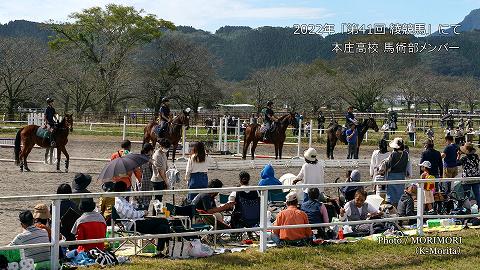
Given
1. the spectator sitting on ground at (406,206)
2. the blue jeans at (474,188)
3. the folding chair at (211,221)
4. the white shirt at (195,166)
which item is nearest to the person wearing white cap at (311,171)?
the spectator sitting on ground at (406,206)

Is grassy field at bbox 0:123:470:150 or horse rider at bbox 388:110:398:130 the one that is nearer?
grassy field at bbox 0:123:470:150

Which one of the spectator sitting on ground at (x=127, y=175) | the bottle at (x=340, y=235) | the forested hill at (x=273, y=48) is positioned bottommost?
the bottle at (x=340, y=235)

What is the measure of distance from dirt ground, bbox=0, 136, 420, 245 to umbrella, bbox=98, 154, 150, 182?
157 cm

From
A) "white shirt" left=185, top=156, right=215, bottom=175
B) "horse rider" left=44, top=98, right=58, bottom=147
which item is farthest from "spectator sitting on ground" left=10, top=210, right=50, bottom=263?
"horse rider" left=44, top=98, right=58, bottom=147

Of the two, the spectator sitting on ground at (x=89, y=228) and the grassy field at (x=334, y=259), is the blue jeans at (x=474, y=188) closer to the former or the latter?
the grassy field at (x=334, y=259)

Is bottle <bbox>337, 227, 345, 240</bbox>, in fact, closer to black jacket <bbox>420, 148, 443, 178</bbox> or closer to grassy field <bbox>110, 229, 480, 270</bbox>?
grassy field <bbox>110, 229, 480, 270</bbox>

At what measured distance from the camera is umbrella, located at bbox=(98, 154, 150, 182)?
437 inches

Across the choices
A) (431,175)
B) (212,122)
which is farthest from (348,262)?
(212,122)

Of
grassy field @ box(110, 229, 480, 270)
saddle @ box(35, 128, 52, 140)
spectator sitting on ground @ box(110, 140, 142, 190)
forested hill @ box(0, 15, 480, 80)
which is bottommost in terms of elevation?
grassy field @ box(110, 229, 480, 270)

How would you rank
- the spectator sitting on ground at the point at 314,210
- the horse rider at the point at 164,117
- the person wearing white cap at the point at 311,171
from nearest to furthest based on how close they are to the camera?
the spectator sitting on ground at the point at 314,210 < the person wearing white cap at the point at 311,171 < the horse rider at the point at 164,117

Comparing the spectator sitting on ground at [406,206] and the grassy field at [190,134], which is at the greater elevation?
the grassy field at [190,134]

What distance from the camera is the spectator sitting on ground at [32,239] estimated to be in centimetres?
804

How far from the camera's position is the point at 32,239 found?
809 cm

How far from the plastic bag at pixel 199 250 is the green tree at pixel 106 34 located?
50.6 metres
